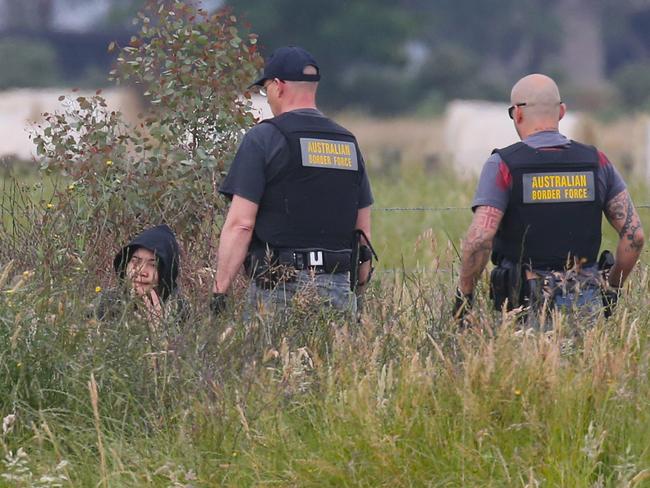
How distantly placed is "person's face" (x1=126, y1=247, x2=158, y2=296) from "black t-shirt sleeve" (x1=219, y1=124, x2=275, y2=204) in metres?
0.57

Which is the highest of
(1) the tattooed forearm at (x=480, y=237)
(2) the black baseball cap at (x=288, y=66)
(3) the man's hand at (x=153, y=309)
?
(2) the black baseball cap at (x=288, y=66)

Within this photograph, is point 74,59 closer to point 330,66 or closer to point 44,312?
point 330,66

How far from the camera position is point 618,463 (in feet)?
15.6

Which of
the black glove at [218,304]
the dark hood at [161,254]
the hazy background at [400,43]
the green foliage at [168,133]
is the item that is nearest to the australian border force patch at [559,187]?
the black glove at [218,304]

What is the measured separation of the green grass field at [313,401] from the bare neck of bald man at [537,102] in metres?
0.74

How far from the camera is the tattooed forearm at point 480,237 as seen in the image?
5.62 meters

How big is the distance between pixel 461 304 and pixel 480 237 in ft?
1.04

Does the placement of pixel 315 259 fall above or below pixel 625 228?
below

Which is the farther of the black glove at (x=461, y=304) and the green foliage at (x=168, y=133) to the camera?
the green foliage at (x=168, y=133)

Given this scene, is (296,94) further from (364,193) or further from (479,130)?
(479,130)

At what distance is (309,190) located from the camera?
591cm

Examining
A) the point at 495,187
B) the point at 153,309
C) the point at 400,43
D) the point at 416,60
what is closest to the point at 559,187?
the point at 495,187

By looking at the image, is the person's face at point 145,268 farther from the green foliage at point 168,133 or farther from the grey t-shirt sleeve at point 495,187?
the grey t-shirt sleeve at point 495,187

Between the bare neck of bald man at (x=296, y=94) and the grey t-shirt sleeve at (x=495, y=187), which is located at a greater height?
the bare neck of bald man at (x=296, y=94)
